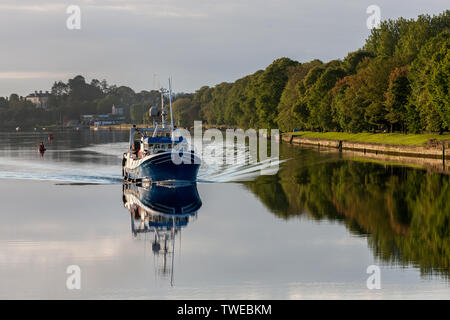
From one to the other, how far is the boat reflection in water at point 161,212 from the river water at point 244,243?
0.26 meters

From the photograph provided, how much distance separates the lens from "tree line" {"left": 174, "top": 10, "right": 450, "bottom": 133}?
79188 mm

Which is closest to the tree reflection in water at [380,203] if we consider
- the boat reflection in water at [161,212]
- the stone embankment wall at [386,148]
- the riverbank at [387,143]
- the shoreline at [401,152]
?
the shoreline at [401,152]

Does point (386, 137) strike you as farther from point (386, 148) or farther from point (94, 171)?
point (94, 171)

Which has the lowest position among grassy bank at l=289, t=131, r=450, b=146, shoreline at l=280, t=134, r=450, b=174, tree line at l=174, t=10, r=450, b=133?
shoreline at l=280, t=134, r=450, b=174

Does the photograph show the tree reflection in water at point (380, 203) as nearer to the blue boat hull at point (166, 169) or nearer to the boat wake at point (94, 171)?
the boat wake at point (94, 171)

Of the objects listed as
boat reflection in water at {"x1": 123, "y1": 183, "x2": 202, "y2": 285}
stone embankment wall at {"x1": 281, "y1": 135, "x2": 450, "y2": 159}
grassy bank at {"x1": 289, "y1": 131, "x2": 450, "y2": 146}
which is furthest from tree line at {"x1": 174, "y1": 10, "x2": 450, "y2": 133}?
boat reflection in water at {"x1": 123, "y1": 183, "x2": 202, "y2": 285}

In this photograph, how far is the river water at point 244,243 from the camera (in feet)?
70.1

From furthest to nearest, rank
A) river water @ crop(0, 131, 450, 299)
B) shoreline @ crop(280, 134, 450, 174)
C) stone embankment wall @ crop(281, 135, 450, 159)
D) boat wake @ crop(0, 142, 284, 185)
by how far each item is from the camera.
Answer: stone embankment wall @ crop(281, 135, 450, 159), shoreline @ crop(280, 134, 450, 174), boat wake @ crop(0, 142, 284, 185), river water @ crop(0, 131, 450, 299)

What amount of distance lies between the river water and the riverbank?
782 inches

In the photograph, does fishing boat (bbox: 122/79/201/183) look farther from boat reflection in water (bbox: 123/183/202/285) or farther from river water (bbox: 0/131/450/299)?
river water (bbox: 0/131/450/299)

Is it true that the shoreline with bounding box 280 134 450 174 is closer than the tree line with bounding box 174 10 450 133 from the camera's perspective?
Yes

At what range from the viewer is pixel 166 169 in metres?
50.1
